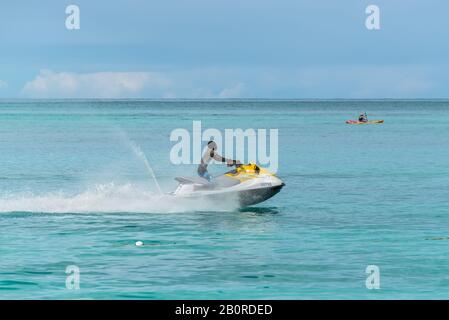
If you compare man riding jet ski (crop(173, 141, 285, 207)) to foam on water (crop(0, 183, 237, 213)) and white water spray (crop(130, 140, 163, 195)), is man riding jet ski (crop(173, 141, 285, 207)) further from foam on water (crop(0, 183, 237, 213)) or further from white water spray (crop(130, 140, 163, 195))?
white water spray (crop(130, 140, 163, 195))

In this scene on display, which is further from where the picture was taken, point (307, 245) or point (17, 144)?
point (17, 144)

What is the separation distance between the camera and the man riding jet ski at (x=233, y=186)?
88.4ft

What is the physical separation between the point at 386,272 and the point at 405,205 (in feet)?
37.3

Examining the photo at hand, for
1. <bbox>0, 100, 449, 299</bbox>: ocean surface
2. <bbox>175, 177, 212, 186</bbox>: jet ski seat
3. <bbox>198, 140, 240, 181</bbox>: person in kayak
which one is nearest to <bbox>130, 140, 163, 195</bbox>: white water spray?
<bbox>0, 100, 449, 299</bbox>: ocean surface

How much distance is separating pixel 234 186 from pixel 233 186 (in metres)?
0.03

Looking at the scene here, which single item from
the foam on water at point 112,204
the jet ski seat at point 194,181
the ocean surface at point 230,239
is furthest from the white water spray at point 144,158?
the jet ski seat at point 194,181

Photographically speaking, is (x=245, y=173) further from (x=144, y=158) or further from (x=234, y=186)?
(x=144, y=158)

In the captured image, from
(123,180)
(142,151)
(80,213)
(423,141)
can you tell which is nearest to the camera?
(80,213)

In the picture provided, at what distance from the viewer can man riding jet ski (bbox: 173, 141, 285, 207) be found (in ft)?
88.4

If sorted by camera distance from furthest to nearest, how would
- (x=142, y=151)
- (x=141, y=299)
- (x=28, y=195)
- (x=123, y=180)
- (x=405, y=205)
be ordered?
1. (x=142, y=151)
2. (x=123, y=180)
3. (x=28, y=195)
4. (x=405, y=205)
5. (x=141, y=299)

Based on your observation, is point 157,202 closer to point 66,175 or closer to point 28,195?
point 28,195
